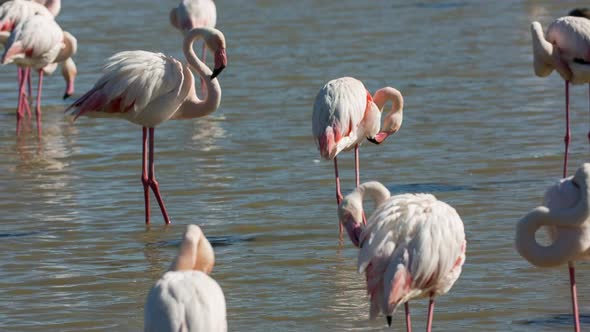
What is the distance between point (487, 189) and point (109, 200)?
7.79ft

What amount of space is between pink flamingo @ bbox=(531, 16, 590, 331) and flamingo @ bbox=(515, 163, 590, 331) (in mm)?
3471

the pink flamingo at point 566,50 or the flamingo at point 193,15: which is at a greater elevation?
the pink flamingo at point 566,50

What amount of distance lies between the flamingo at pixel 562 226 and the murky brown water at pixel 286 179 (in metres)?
0.54

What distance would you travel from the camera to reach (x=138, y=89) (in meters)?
7.45

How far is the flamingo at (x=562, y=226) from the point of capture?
16.0 ft

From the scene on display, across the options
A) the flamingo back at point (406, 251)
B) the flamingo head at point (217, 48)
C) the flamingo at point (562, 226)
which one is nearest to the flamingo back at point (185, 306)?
the flamingo back at point (406, 251)

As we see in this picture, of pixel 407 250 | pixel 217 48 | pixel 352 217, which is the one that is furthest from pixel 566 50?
pixel 407 250

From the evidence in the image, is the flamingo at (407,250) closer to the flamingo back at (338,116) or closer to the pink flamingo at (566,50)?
the flamingo back at (338,116)

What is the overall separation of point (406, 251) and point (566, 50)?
13.6 feet

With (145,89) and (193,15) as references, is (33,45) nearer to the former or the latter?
(193,15)

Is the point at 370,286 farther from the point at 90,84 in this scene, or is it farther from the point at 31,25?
the point at 90,84

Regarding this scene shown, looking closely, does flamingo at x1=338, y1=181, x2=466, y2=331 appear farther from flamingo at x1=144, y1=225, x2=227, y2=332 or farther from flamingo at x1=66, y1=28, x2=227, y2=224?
flamingo at x1=66, y1=28, x2=227, y2=224

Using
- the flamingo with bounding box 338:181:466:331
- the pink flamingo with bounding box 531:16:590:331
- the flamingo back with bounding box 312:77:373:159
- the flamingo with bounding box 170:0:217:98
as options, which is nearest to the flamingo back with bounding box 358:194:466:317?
the flamingo with bounding box 338:181:466:331

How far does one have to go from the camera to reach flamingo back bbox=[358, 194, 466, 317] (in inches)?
188
